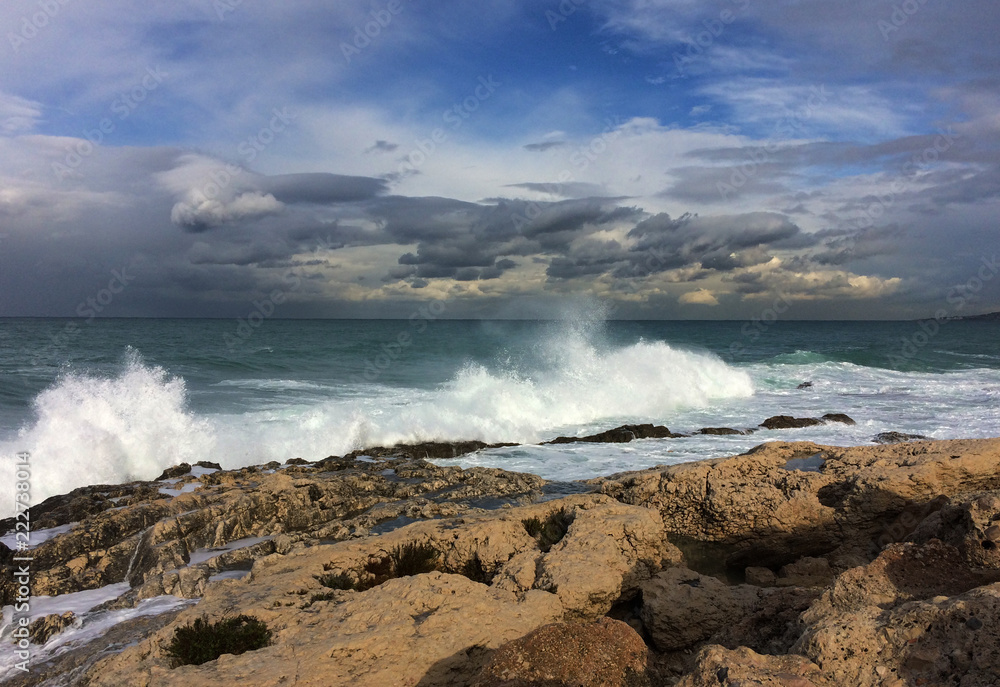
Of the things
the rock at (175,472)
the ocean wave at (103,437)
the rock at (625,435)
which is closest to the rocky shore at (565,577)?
the rock at (175,472)

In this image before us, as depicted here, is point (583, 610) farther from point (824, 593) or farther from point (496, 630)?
point (824, 593)

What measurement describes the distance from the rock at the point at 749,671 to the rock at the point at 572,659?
2.55 ft

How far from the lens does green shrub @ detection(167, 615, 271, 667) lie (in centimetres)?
520

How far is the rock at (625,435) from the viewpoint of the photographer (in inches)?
720

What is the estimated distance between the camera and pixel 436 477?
12.7 m

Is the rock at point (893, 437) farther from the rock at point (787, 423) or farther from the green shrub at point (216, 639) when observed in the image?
the green shrub at point (216, 639)

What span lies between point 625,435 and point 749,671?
1529 cm

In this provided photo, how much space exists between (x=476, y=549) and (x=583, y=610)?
169 centimetres

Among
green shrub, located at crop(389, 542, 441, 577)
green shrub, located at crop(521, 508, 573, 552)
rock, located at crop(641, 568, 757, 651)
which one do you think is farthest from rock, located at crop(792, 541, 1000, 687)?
green shrub, located at crop(389, 542, 441, 577)

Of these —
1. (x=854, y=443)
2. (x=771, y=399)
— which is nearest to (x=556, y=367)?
(x=771, y=399)

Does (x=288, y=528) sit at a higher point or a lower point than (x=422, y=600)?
lower

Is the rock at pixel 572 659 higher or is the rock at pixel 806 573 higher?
the rock at pixel 572 659

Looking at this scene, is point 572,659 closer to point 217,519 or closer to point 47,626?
point 47,626

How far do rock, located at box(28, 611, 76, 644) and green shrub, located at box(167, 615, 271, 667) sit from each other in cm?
325
